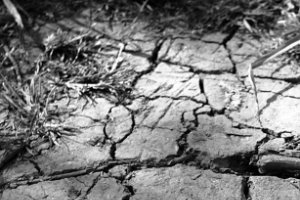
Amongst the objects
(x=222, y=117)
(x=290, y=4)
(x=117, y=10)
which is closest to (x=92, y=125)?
(x=222, y=117)

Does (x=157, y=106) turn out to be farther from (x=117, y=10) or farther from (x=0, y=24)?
(x=0, y=24)

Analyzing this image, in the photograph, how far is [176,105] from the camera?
77.1 inches

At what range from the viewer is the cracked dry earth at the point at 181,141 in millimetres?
1628

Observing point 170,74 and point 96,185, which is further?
point 170,74

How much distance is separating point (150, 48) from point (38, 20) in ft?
2.28

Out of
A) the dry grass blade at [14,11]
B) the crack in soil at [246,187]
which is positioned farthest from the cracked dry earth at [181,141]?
the dry grass blade at [14,11]

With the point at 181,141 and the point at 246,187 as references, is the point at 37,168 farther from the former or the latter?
the point at 246,187

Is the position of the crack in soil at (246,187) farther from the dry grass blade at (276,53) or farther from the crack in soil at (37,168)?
the crack in soil at (37,168)

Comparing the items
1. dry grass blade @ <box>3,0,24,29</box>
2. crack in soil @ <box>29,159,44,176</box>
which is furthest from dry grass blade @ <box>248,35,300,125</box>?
dry grass blade @ <box>3,0,24,29</box>

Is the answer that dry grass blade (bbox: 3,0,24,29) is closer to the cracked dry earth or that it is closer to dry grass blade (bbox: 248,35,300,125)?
the cracked dry earth

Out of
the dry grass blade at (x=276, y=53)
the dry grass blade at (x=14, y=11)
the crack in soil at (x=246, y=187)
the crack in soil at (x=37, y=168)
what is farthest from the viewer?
the dry grass blade at (x=14, y=11)

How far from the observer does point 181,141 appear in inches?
70.4

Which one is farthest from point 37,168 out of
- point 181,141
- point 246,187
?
point 246,187

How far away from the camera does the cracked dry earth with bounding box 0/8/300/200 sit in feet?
5.34
